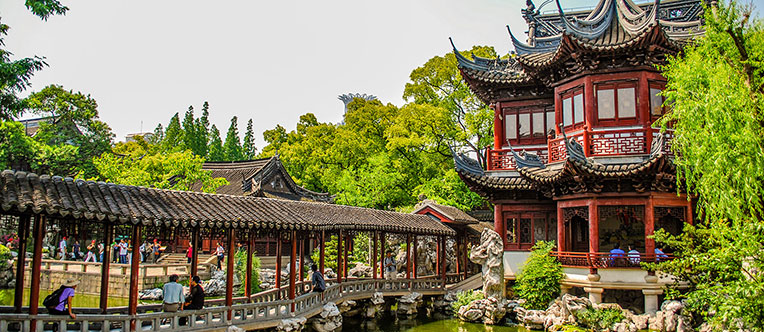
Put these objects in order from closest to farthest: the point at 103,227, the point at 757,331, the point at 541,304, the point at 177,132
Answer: the point at 757,331 → the point at 103,227 → the point at 541,304 → the point at 177,132

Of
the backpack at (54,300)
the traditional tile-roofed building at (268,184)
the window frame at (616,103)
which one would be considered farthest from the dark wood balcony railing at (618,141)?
the traditional tile-roofed building at (268,184)

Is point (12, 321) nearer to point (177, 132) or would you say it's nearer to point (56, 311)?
point (56, 311)

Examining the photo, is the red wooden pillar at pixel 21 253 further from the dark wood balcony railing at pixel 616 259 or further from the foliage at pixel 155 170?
the foliage at pixel 155 170

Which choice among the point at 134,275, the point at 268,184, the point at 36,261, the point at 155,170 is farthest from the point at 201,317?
the point at 268,184

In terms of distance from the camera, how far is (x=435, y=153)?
27.0 metres

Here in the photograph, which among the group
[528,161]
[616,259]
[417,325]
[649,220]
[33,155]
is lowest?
[417,325]

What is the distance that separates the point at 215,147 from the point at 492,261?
3741 cm

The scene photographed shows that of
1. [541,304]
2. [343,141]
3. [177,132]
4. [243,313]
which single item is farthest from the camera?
[177,132]

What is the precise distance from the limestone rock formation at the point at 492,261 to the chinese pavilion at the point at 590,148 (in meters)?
1.06

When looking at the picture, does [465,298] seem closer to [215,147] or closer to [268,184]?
[268,184]

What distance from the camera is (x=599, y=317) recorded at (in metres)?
13.5

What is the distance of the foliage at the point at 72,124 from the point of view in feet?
88.2

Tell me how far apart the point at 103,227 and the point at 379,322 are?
28.1ft

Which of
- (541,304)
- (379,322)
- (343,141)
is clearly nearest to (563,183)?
(541,304)
